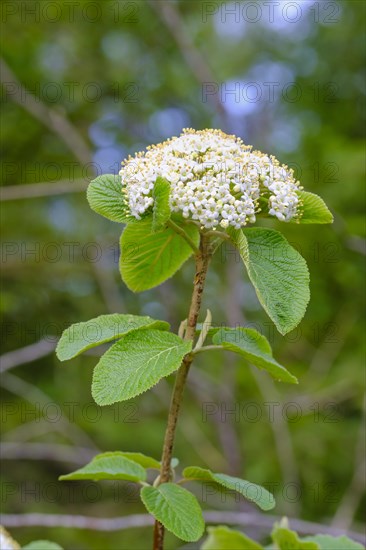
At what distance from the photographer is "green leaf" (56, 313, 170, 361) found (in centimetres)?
86

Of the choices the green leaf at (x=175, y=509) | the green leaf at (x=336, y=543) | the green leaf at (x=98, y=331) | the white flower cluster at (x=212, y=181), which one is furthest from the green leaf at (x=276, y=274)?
the green leaf at (x=336, y=543)

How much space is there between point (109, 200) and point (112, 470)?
39 cm

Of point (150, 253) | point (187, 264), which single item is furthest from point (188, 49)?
point (150, 253)

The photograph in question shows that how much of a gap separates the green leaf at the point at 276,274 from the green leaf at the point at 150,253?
117 mm

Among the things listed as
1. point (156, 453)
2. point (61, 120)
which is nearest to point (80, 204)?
point (61, 120)

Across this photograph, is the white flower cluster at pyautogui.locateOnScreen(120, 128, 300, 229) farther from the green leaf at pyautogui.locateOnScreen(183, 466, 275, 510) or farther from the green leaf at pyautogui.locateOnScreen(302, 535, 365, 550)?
the green leaf at pyautogui.locateOnScreen(302, 535, 365, 550)

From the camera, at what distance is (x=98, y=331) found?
88 cm

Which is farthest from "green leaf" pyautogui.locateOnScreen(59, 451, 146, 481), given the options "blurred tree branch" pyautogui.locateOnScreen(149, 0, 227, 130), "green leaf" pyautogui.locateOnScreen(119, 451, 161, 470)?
"blurred tree branch" pyautogui.locateOnScreen(149, 0, 227, 130)

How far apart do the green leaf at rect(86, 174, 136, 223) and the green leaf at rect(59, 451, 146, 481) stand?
0.36m

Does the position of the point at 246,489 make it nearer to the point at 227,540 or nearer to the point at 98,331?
the point at 227,540

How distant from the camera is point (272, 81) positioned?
485cm

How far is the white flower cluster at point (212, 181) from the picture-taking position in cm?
84

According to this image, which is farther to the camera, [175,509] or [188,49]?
[188,49]

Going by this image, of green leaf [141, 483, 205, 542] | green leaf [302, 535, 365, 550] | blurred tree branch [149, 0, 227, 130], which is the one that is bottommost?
green leaf [302, 535, 365, 550]
